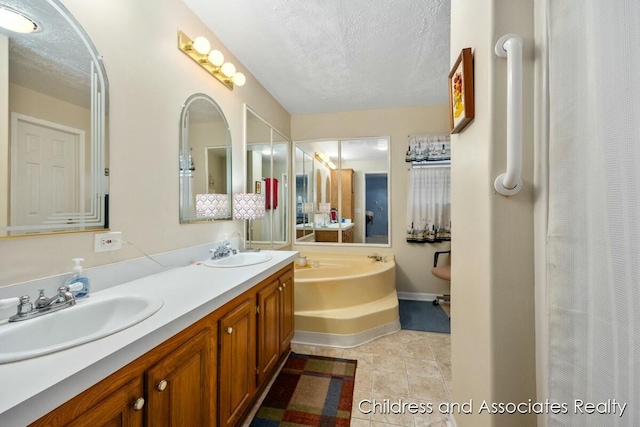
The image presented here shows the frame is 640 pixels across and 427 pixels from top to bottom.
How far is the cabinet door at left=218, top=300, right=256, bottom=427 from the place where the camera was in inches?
45.1

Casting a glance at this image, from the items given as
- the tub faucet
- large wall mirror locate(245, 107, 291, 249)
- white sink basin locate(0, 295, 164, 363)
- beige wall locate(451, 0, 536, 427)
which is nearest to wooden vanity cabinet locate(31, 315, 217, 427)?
white sink basin locate(0, 295, 164, 363)

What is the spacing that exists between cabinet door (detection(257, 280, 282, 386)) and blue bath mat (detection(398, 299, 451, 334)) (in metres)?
1.53

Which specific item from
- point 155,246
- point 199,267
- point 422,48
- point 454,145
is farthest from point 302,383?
point 422,48

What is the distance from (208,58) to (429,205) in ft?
9.73

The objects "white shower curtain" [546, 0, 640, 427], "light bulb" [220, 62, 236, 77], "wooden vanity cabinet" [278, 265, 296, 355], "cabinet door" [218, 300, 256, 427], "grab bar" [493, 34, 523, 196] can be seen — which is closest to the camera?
"white shower curtain" [546, 0, 640, 427]

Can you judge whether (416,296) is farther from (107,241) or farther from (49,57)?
(49,57)

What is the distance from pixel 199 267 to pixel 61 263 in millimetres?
635

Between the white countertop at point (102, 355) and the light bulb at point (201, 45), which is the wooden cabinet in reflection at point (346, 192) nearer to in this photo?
the light bulb at point (201, 45)

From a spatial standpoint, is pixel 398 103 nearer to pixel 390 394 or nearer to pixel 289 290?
pixel 289 290

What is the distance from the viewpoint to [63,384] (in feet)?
1.77

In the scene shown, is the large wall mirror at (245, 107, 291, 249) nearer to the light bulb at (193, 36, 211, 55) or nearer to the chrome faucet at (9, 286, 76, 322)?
the light bulb at (193, 36, 211, 55)

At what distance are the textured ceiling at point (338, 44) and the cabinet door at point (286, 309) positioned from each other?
6.19ft

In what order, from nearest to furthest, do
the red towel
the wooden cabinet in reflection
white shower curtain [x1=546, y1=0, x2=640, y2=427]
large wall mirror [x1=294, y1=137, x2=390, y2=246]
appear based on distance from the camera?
white shower curtain [x1=546, y1=0, x2=640, y2=427] < the red towel < large wall mirror [x1=294, y1=137, x2=390, y2=246] < the wooden cabinet in reflection

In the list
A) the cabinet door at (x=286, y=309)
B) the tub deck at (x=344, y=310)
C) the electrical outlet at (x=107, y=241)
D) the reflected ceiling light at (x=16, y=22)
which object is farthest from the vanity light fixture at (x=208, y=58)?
the tub deck at (x=344, y=310)
